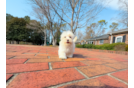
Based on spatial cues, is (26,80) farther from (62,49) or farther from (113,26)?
(113,26)

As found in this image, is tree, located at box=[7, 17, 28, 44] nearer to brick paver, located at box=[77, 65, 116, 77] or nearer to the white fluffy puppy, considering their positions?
the white fluffy puppy

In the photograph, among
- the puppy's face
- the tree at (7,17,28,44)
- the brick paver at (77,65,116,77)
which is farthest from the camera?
the tree at (7,17,28,44)

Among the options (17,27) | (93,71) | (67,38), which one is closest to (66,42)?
(67,38)

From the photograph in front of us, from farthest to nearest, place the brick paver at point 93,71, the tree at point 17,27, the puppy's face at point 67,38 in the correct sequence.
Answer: the tree at point 17,27, the puppy's face at point 67,38, the brick paver at point 93,71

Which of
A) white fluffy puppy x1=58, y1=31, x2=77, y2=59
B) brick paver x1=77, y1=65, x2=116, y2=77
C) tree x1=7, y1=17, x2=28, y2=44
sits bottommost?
brick paver x1=77, y1=65, x2=116, y2=77

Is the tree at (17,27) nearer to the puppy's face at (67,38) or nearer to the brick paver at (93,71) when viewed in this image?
the puppy's face at (67,38)

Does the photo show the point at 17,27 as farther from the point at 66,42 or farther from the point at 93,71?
the point at 93,71

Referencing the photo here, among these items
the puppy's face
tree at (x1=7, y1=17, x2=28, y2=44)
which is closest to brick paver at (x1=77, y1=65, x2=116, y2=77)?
the puppy's face

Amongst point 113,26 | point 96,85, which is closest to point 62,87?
point 96,85

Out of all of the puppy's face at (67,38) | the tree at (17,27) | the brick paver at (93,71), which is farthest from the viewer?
the tree at (17,27)

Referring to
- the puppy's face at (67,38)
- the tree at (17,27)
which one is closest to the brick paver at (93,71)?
the puppy's face at (67,38)

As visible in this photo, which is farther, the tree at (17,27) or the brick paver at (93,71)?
the tree at (17,27)

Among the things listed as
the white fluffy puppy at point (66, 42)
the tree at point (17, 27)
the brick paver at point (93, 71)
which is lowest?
the brick paver at point (93, 71)

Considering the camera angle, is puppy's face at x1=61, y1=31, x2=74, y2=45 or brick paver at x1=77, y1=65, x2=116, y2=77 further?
puppy's face at x1=61, y1=31, x2=74, y2=45
